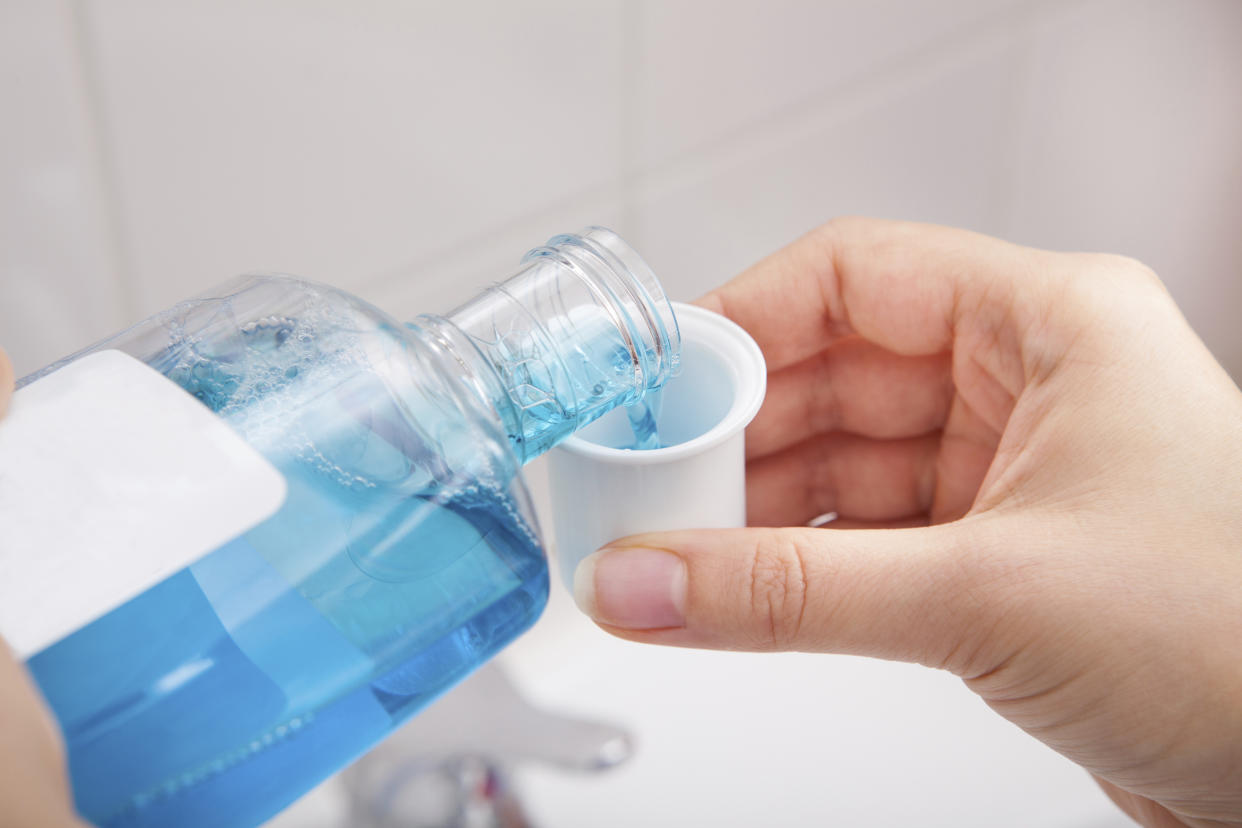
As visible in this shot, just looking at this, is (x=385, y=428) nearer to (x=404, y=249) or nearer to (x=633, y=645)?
(x=404, y=249)

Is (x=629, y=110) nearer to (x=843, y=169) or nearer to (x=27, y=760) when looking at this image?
(x=843, y=169)

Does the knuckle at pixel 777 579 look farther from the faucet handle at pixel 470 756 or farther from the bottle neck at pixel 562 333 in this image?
the faucet handle at pixel 470 756

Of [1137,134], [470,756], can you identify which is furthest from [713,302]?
[1137,134]

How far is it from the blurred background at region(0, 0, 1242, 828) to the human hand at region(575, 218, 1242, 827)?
12 centimetres

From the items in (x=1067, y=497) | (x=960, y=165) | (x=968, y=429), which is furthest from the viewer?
(x=960, y=165)

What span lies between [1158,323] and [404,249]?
29cm

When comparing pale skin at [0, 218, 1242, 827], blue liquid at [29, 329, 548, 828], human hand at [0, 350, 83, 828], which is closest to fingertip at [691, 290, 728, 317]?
pale skin at [0, 218, 1242, 827]

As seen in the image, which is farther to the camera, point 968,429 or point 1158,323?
point 968,429

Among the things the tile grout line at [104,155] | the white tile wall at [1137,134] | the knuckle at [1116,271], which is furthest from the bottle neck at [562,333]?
the white tile wall at [1137,134]

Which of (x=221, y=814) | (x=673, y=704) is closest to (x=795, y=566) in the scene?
(x=221, y=814)

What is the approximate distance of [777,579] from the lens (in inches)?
13.4

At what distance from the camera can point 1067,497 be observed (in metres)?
0.37

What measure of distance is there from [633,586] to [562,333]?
0.08 m

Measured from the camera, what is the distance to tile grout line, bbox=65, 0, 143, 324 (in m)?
0.31
